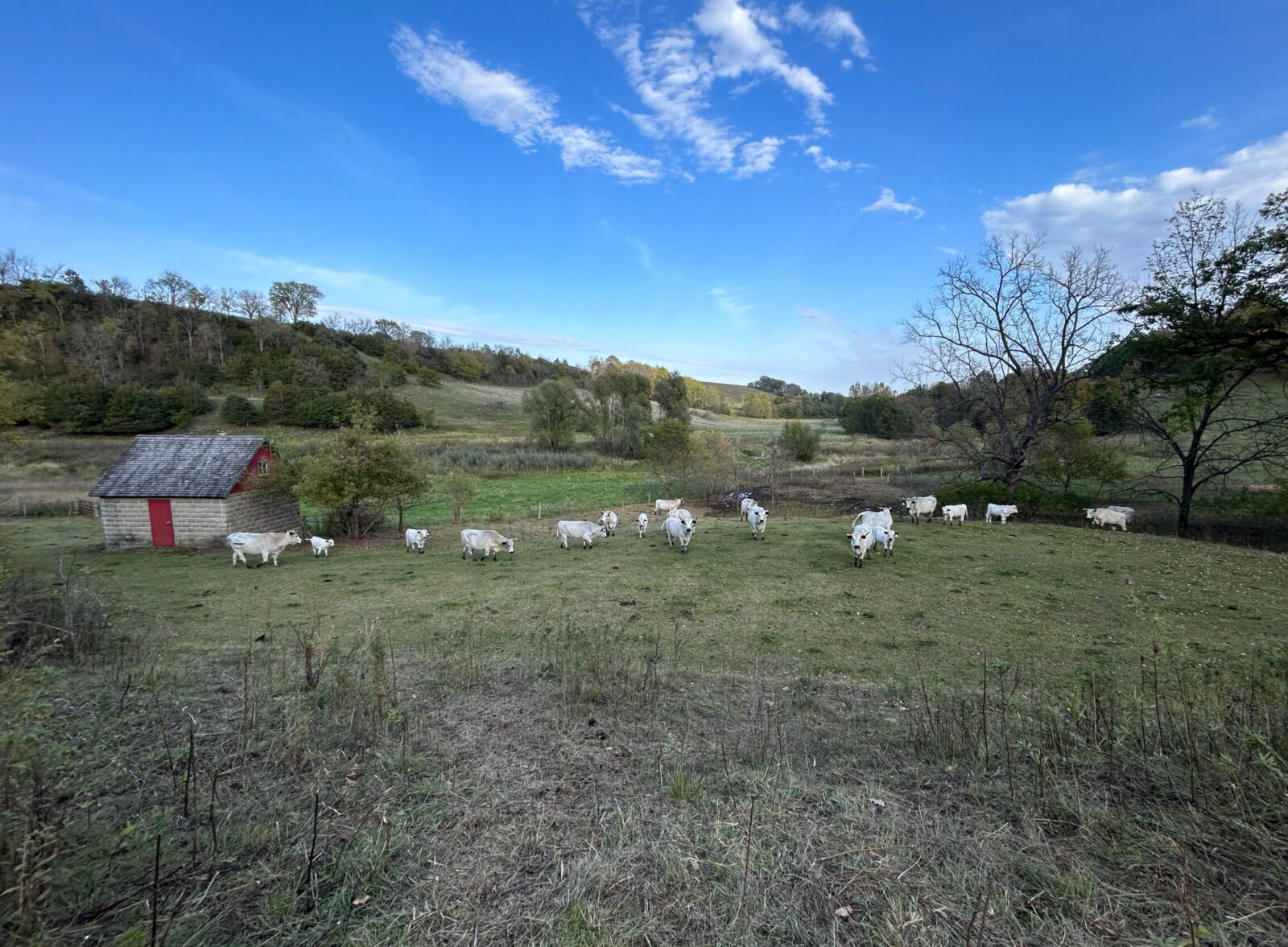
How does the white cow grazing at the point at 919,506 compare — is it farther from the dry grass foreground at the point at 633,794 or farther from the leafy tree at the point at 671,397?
the leafy tree at the point at 671,397

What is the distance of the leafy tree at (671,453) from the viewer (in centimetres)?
3288

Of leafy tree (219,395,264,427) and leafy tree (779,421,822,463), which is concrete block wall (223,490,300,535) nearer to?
leafy tree (779,421,822,463)

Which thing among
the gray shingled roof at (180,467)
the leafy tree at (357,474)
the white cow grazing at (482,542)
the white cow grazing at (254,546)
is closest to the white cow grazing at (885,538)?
the white cow grazing at (482,542)

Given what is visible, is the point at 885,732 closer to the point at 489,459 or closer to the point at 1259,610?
the point at 1259,610

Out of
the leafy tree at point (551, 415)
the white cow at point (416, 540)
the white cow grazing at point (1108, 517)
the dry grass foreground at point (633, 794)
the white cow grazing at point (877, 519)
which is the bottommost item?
the white cow at point (416, 540)

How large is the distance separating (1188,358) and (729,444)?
24.4 metres

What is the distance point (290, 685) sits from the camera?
560 cm

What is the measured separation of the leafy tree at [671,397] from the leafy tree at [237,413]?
168 ft

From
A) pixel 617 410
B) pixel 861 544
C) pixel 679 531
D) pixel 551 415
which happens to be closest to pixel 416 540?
pixel 679 531

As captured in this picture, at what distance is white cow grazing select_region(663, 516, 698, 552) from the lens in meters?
16.5

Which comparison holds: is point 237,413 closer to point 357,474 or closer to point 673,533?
point 357,474

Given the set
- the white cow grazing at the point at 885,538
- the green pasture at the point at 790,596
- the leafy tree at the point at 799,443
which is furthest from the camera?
the leafy tree at the point at 799,443

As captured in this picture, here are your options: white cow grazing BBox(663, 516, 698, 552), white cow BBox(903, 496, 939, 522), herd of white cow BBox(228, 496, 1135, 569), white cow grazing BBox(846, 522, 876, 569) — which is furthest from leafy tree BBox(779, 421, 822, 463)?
white cow grazing BBox(846, 522, 876, 569)

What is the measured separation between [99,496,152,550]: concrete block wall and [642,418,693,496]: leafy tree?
23922 mm
